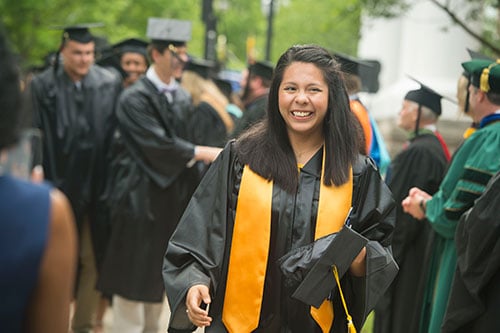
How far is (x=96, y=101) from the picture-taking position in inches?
315

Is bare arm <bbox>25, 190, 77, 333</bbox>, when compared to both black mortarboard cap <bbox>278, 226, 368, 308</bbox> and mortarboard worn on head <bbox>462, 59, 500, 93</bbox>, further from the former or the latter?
mortarboard worn on head <bbox>462, 59, 500, 93</bbox>

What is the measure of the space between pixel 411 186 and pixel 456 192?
1313 mm

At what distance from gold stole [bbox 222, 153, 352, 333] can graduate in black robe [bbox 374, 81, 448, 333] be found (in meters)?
2.87

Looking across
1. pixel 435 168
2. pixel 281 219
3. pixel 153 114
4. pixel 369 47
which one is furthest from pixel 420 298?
pixel 369 47

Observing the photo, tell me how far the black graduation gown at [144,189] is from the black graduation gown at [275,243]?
319 cm

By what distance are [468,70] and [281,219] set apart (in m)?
2.39

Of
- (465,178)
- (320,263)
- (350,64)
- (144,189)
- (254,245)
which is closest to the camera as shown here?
(320,263)

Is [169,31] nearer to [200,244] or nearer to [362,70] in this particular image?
[362,70]

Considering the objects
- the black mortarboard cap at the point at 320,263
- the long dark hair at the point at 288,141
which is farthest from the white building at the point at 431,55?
the black mortarboard cap at the point at 320,263

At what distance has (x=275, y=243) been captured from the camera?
4.04m

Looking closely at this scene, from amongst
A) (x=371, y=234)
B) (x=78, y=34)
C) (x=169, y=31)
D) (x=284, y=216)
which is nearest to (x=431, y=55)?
(x=169, y=31)

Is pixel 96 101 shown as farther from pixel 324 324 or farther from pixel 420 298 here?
pixel 324 324

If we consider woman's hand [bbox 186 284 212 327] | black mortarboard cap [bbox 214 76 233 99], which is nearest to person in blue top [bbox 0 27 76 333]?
woman's hand [bbox 186 284 212 327]

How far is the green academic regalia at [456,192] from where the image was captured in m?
5.48
